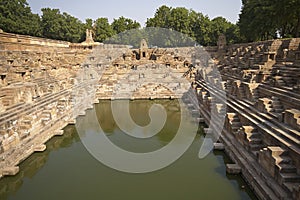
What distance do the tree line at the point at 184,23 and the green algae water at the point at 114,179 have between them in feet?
56.9

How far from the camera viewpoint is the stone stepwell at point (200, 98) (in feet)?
23.7

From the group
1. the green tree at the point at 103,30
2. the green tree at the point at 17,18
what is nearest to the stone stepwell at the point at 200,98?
the green tree at the point at 17,18

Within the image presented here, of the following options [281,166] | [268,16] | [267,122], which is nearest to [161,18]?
[268,16]

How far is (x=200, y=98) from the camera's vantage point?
16594 millimetres

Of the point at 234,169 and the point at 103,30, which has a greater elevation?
the point at 103,30

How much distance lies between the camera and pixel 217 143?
10352mm

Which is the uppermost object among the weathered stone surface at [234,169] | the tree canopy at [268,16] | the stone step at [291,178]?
the tree canopy at [268,16]

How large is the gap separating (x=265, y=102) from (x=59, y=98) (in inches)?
440

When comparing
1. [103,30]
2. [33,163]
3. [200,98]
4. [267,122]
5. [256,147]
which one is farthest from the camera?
[103,30]

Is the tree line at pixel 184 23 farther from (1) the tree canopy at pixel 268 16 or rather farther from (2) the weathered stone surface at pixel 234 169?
(2) the weathered stone surface at pixel 234 169

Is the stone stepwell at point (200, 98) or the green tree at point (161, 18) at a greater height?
the green tree at point (161, 18)

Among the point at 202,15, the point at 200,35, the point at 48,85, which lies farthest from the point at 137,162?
the point at 202,15

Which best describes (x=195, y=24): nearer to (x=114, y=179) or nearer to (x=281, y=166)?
(x=114, y=179)

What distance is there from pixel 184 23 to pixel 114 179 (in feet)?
126
